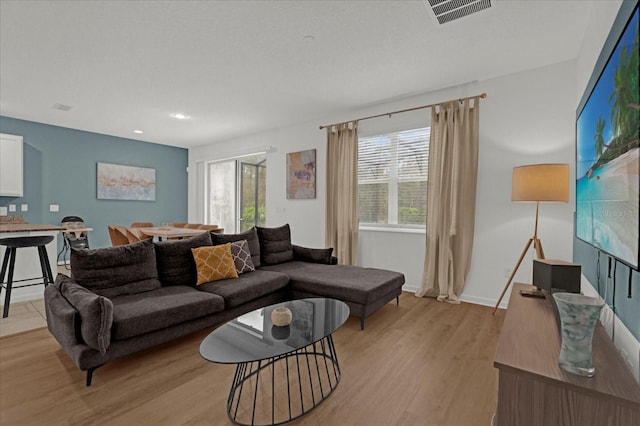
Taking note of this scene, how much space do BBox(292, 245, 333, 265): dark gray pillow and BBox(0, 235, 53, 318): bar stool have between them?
9.26 feet

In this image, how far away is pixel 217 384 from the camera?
2.04 metres

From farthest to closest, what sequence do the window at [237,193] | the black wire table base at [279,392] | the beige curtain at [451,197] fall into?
the window at [237,193]
the beige curtain at [451,197]
the black wire table base at [279,392]

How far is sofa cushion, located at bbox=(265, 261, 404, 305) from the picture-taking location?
3000 mm

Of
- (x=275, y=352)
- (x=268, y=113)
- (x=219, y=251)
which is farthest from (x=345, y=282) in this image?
(x=268, y=113)

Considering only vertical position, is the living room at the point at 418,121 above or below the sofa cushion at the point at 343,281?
above

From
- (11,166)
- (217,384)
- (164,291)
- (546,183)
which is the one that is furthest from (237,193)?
(546,183)

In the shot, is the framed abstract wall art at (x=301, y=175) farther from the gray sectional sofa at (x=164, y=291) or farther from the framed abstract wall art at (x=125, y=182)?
the framed abstract wall art at (x=125, y=182)

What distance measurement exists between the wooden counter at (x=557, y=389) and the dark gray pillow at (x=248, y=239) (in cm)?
287

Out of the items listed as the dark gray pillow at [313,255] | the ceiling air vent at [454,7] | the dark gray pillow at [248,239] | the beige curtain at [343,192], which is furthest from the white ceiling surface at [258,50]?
the dark gray pillow at [313,255]

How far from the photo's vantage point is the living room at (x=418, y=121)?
3.21 meters

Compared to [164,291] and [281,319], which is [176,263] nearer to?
[164,291]

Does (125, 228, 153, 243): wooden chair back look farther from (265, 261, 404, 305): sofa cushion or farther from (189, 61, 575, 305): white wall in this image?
(189, 61, 575, 305): white wall

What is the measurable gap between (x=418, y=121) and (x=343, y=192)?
4.73 ft

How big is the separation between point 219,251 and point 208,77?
2039mm
